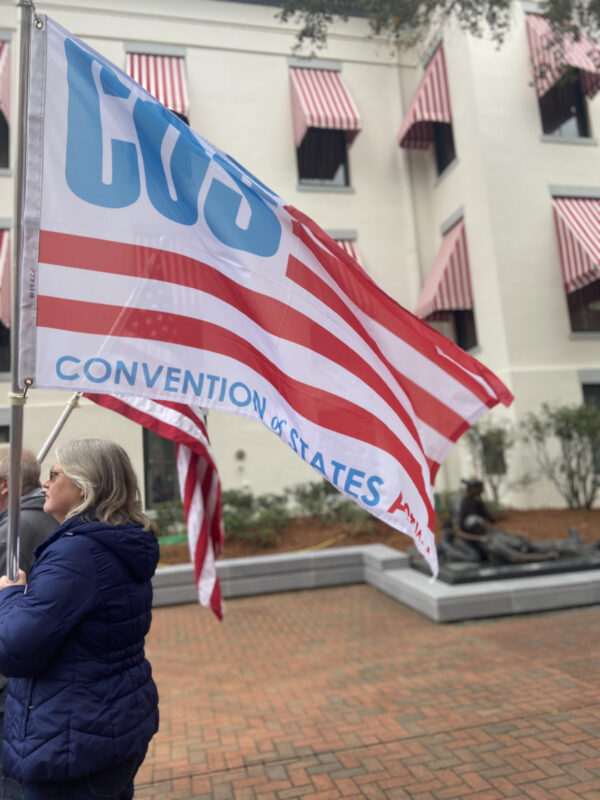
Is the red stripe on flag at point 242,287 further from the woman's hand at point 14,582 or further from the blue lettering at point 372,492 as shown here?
the woman's hand at point 14,582

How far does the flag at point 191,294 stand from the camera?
2.27m

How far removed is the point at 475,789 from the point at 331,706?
4.92 ft

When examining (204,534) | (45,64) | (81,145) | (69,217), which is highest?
(45,64)

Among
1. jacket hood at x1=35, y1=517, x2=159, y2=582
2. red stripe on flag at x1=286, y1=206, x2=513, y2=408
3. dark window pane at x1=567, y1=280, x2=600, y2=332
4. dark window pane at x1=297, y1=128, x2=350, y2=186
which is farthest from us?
dark window pane at x1=297, y1=128, x2=350, y2=186

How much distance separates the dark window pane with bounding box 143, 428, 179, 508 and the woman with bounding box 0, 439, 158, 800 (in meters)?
1.54

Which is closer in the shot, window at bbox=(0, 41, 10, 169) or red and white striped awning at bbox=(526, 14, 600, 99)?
window at bbox=(0, 41, 10, 169)

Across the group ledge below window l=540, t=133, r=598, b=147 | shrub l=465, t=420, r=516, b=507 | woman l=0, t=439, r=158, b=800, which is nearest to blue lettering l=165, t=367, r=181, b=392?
woman l=0, t=439, r=158, b=800

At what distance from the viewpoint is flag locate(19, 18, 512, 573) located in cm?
227

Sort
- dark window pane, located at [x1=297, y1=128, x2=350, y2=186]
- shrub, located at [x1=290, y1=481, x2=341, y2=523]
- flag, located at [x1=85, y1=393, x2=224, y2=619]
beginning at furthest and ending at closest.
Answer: dark window pane, located at [x1=297, y1=128, x2=350, y2=186] < shrub, located at [x1=290, y1=481, x2=341, y2=523] < flag, located at [x1=85, y1=393, x2=224, y2=619]

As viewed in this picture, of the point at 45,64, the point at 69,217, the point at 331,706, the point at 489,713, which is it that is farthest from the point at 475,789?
the point at 45,64

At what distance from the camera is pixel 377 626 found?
22.1ft

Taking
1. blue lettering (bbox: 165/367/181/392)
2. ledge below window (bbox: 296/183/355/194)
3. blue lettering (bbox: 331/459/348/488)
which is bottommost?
blue lettering (bbox: 331/459/348/488)

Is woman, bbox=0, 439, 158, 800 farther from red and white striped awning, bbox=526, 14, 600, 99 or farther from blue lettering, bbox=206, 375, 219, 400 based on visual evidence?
red and white striped awning, bbox=526, 14, 600, 99

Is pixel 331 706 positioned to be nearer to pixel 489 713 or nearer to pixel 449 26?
pixel 489 713
